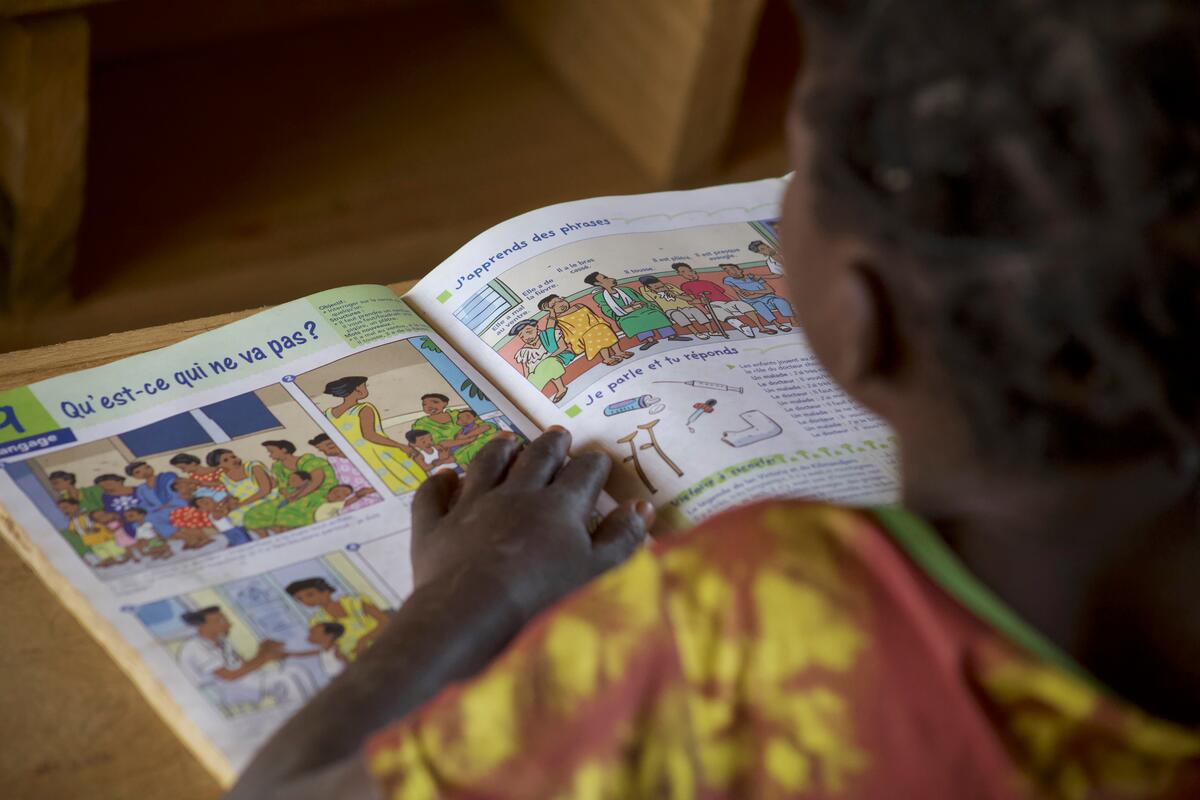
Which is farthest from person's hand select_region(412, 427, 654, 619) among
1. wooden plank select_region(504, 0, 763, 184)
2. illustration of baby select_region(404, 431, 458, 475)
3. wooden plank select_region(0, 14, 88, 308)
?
wooden plank select_region(504, 0, 763, 184)

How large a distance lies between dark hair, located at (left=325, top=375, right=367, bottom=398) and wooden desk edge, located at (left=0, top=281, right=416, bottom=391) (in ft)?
0.25

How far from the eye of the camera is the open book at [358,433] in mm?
568

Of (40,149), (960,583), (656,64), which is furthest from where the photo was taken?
(656,64)

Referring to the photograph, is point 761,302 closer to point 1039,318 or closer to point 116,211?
point 1039,318

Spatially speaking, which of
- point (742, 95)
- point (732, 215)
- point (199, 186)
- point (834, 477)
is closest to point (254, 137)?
point (199, 186)

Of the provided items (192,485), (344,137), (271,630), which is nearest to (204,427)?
(192,485)

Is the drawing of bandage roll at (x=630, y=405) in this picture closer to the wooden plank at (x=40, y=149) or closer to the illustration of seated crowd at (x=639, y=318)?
the illustration of seated crowd at (x=639, y=318)

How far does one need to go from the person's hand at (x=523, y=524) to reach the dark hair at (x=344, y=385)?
0.09 metres

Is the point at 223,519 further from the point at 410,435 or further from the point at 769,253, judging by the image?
the point at 769,253

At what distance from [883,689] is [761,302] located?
42 centimetres

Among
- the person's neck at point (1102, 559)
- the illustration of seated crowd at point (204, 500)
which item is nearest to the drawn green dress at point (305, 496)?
the illustration of seated crowd at point (204, 500)

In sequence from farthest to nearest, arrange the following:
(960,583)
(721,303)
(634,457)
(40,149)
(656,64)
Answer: (656,64)
(40,149)
(721,303)
(634,457)
(960,583)

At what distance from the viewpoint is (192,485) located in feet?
2.07

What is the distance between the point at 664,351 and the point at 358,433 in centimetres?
17
